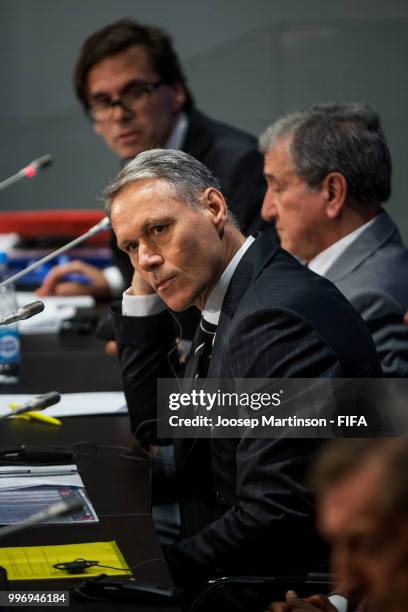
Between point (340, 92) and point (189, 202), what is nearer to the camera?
point (189, 202)

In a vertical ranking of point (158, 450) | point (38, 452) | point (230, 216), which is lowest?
point (158, 450)

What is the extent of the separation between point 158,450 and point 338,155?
2.84ft

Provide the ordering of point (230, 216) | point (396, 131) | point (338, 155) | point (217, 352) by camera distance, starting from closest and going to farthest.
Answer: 1. point (217, 352)
2. point (230, 216)
3. point (338, 155)
4. point (396, 131)

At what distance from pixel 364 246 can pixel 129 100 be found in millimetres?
1335

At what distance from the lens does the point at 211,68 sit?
6.34 metres

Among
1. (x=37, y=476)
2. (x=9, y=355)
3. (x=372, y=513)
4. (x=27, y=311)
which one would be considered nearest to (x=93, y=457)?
(x=37, y=476)

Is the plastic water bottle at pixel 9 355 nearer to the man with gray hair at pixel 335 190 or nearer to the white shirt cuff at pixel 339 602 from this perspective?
the man with gray hair at pixel 335 190

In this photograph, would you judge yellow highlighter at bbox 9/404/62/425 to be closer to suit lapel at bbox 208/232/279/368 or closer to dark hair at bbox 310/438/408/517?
suit lapel at bbox 208/232/279/368

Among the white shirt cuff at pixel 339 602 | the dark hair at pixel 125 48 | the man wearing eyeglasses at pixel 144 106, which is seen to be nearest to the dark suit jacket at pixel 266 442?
the white shirt cuff at pixel 339 602

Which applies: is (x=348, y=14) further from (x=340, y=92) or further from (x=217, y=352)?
(x=217, y=352)

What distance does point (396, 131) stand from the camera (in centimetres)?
619

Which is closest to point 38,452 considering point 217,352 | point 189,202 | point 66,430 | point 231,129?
point 66,430

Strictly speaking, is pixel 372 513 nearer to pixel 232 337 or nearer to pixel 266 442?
pixel 266 442

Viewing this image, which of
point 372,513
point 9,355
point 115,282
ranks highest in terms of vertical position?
point 372,513
